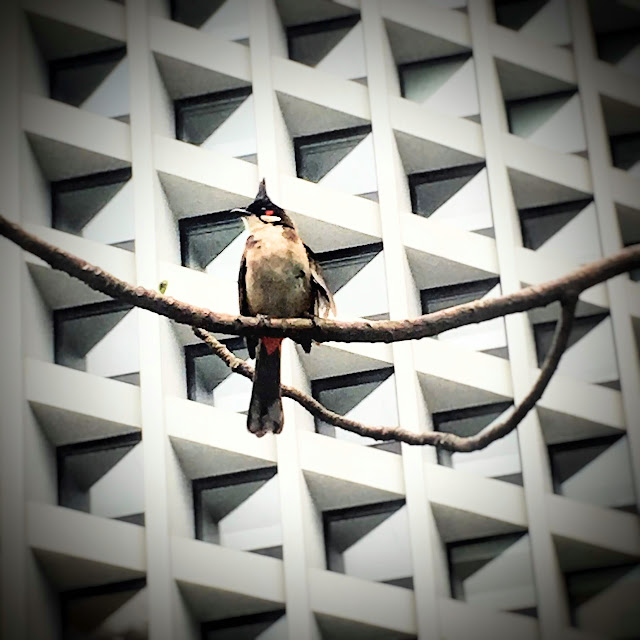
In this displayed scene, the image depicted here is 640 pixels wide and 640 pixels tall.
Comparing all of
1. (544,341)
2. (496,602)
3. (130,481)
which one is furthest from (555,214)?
(130,481)

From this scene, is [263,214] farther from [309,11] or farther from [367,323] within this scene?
[309,11]

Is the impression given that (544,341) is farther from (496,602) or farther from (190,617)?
(190,617)

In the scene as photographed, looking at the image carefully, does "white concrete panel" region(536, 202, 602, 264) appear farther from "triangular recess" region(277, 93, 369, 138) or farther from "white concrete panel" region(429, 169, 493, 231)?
"triangular recess" region(277, 93, 369, 138)

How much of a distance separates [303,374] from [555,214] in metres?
2.38

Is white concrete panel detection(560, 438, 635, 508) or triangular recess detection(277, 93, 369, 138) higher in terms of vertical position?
triangular recess detection(277, 93, 369, 138)

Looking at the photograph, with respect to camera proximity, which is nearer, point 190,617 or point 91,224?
point 190,617

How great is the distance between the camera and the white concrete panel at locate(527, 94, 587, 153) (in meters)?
10.9

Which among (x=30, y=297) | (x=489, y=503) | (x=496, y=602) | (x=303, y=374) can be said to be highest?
(x=30, y=297)

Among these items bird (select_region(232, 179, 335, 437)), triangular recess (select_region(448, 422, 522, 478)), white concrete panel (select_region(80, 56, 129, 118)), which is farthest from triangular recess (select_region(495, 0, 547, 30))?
bird (select_region(232, 179, 335, 437))

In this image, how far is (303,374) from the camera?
1023 cm

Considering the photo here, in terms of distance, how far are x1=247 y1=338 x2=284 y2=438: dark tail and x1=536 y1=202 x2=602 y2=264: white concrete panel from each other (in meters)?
4.57

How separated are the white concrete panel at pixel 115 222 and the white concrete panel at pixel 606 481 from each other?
12.4 ft

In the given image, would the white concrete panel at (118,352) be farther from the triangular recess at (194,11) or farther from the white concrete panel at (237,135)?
the triangular recess at (194,11)

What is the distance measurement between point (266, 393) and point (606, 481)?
4.40 m
